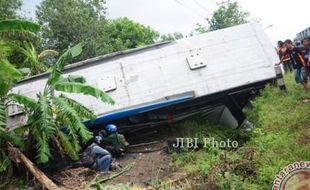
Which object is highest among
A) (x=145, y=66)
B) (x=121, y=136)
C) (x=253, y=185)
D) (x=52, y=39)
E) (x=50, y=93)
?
(x=52, y=39)

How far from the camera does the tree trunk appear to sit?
25.7ft

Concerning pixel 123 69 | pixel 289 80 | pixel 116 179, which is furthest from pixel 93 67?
pixel 289 80

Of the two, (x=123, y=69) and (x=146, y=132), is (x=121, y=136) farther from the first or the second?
(x=123, y=69)

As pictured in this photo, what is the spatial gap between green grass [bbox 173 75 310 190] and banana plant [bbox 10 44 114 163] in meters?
2.40

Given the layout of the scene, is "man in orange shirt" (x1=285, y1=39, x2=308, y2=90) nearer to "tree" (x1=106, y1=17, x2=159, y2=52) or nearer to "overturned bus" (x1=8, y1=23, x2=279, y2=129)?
"overturned bus" (x1=8, y1=23, x2=279, y2=129)

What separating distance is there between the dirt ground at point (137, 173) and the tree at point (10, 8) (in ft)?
32.1

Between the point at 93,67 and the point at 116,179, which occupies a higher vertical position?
the point at 93,67

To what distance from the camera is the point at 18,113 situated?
11.9 m

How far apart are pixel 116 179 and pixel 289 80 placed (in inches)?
265

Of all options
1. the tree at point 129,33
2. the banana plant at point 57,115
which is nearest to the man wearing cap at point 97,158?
the banana plant at point 57,115

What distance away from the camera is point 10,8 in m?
17.4

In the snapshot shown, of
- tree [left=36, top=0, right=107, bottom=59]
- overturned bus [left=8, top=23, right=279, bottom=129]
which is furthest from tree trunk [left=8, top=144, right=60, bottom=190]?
tree [left=36, top=0, right=107, bottom=59]

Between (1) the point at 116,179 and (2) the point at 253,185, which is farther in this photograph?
(1) the point at 116,179

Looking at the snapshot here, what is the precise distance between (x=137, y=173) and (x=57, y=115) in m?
2.27
